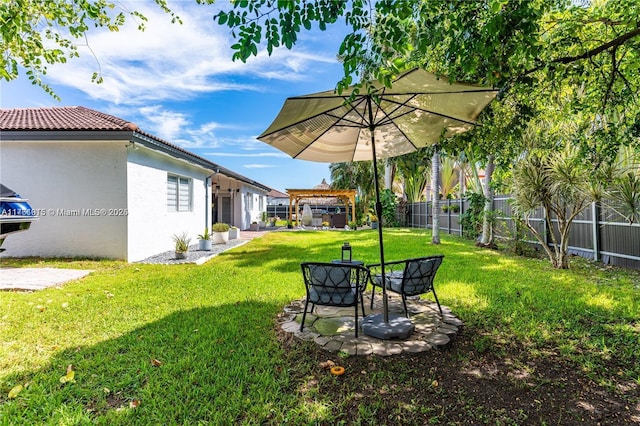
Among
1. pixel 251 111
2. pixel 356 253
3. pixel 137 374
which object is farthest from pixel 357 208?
pixel 137 374

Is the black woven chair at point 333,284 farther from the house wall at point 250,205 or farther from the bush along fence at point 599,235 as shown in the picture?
the house wall at point 250,205

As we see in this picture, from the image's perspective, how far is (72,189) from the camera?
8.87m

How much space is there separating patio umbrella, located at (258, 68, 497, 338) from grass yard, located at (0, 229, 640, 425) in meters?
0.99

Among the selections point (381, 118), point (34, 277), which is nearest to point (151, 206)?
point (34, 277)

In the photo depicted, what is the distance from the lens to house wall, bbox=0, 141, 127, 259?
8797mm

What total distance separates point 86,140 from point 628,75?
36.6 ft

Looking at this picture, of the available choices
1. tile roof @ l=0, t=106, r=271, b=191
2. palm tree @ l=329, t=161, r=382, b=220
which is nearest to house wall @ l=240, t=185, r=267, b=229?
palm tree @ l=329, t=161, r=382, b=220

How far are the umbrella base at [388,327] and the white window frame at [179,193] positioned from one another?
9.48 metres

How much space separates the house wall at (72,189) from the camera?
880 centimetres

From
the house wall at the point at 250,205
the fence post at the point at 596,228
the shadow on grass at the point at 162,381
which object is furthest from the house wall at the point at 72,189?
the house wall at the point at 250,205

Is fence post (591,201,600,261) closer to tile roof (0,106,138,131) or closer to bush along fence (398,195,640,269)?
bush along fence (398,195,640,269)

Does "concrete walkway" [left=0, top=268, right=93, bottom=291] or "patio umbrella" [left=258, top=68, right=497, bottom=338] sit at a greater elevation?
"patio umbrella" [left=258, top=68, right=497, bottom=338]

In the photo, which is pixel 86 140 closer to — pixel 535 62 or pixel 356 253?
pixel 356 253

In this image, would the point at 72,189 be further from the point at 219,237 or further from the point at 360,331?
the point at 360,331
